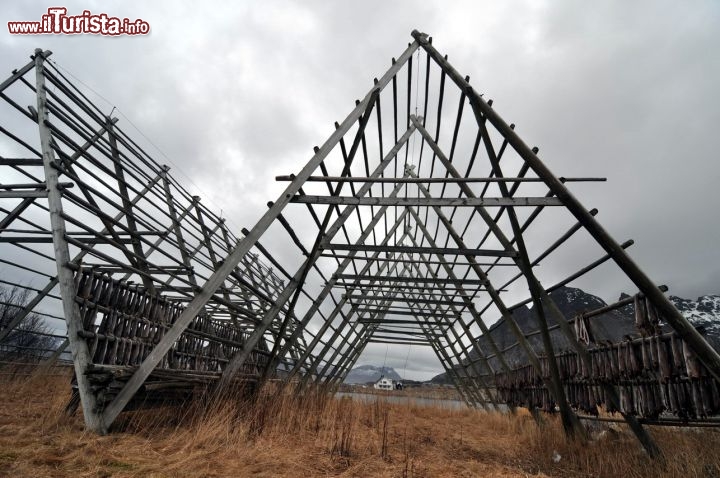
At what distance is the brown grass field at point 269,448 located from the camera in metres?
3.16

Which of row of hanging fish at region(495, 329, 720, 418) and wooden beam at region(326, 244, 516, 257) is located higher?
wooden beam at region(326, 244, 516, 257)

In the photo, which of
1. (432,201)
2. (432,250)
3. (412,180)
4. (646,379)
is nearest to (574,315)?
(646,379)

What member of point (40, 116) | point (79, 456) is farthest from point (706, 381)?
point (40, 116)

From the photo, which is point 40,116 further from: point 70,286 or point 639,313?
point 639,313

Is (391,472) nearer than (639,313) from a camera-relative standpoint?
Yes

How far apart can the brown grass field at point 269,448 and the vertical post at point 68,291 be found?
26 centimetres

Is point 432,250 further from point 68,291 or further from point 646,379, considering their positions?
point 68,291

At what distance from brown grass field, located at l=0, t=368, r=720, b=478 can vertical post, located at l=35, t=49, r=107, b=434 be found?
26cm

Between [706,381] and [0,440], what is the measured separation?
6337mm

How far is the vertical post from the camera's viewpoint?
11.7ft

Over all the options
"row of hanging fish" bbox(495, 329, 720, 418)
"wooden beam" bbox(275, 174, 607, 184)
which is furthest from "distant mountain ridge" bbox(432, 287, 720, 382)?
"wooden beam" bbox(275, 174, 607, 184)

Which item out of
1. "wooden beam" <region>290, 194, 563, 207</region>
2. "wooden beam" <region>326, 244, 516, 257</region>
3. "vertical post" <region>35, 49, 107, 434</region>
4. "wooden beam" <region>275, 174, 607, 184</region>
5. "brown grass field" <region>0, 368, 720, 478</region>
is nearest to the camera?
"brown grass field" <region>0, 368, 720, 478</region>

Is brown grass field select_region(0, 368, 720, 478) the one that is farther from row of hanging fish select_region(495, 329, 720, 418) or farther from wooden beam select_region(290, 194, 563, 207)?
wooden beam select_region(290, 194, 563, 207)

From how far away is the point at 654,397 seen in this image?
414 centimetres
